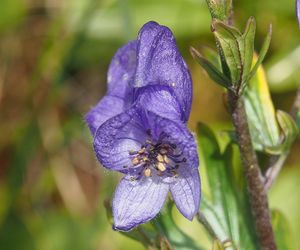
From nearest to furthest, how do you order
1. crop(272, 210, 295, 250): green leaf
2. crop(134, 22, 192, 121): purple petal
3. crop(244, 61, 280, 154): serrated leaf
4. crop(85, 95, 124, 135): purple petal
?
1. crop(134, 22, 192, 121): purple petal
2. crop(85, 95, 124, 135): purple petal
3. crop(244, 61, 280, 154): serrated leaf
4. crop(272, 210, 295, 250): green leaf

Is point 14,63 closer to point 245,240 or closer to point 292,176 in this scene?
point 292,176

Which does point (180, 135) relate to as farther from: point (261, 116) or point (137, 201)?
point (261, 116)

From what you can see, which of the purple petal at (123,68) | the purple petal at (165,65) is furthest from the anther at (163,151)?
the purple petal at (123,68)

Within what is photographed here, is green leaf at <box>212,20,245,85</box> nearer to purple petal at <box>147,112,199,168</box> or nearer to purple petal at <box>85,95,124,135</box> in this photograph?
purple petal at <box>147,112,199,168</box>

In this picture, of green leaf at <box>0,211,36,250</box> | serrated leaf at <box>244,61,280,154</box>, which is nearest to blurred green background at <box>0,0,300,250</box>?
green leaf at <box>0,211,36,250</box>

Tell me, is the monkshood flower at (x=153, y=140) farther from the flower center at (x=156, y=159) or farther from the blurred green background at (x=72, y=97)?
the blurred green background at (x=72, y=97)

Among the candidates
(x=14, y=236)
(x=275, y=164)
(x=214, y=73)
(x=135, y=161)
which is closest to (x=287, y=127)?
(x=275, y=164)
